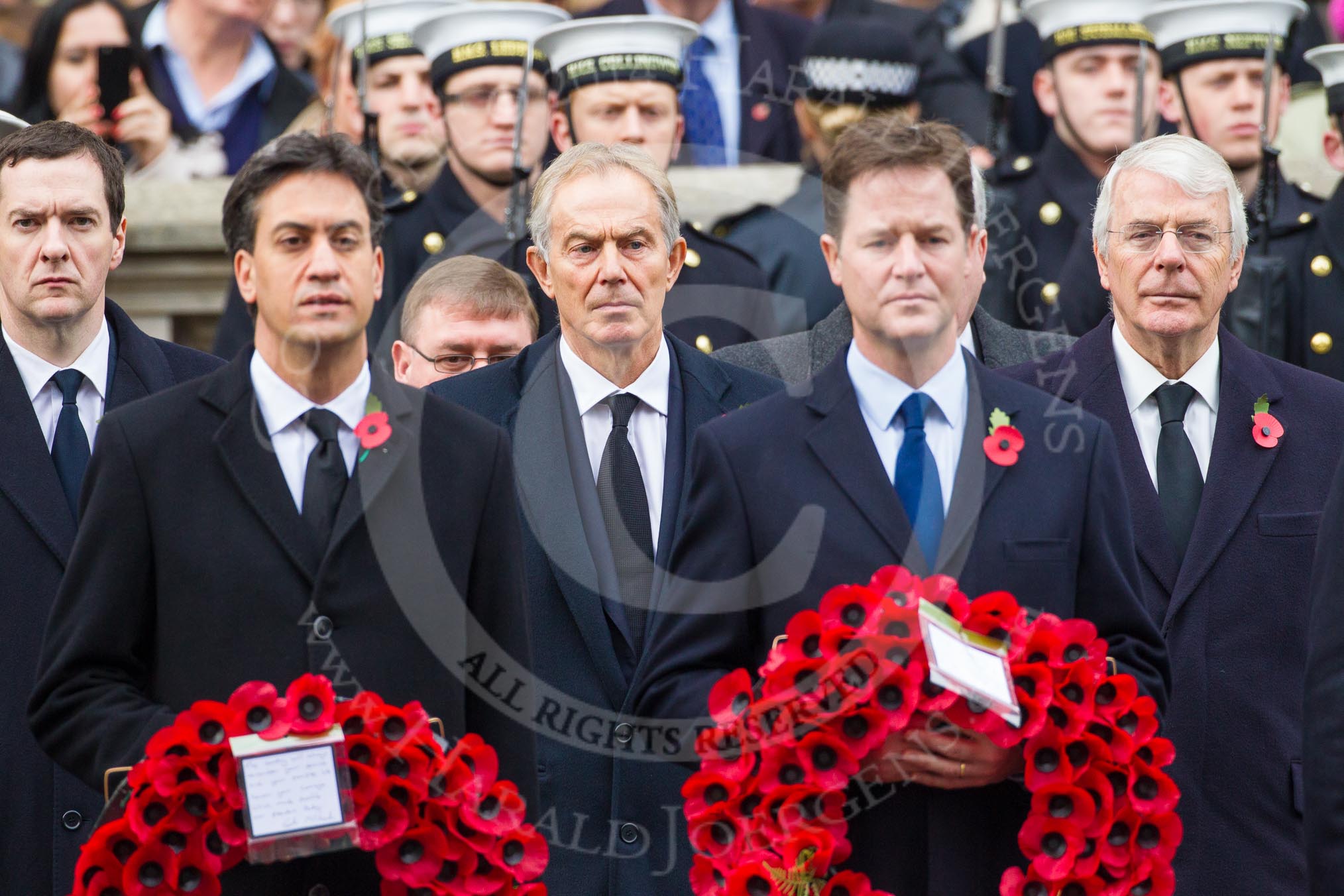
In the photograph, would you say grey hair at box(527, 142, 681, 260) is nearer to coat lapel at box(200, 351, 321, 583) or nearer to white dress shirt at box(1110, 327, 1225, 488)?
white dress shirt at box(1110, 327, 1225, 488)

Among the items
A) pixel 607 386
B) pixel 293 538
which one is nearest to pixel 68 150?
pixel 607 386

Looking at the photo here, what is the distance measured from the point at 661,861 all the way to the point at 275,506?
4.50ft

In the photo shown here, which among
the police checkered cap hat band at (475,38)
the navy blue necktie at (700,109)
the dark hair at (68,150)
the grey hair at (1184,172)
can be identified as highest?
the police checkered cap hat band at (475,38)

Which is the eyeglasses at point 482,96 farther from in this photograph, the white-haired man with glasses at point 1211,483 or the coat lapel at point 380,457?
the coat lapel at point 380,457

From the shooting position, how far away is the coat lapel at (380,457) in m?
4.18

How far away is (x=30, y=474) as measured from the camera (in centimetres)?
510

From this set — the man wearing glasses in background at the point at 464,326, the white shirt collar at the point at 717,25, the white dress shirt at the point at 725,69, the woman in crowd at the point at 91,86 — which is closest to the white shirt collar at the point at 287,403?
the man wearing glasses in background at the point at 464,326

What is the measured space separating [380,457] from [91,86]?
183 inches

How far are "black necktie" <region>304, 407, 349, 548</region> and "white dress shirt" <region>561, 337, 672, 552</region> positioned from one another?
1.12m

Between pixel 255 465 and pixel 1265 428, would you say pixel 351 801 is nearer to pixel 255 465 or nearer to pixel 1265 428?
pixel 255 465

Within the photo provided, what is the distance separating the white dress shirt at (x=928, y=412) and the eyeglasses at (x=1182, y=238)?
112 cm

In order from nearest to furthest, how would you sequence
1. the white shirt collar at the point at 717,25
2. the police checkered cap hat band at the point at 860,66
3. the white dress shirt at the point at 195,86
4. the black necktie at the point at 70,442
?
the black necktie at the point at 70,442, the police checkered cap hat band at the point at 860,66, the white shirt collar at the point at 717,25, the white dress shirt at the point at 195,86

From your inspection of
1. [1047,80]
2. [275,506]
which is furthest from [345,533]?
[1047,80]

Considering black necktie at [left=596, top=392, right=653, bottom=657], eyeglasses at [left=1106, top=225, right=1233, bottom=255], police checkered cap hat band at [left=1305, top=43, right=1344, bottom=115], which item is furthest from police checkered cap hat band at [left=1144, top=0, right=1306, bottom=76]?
black necktie at [left=596, top=392, right=653, bottom=657]
